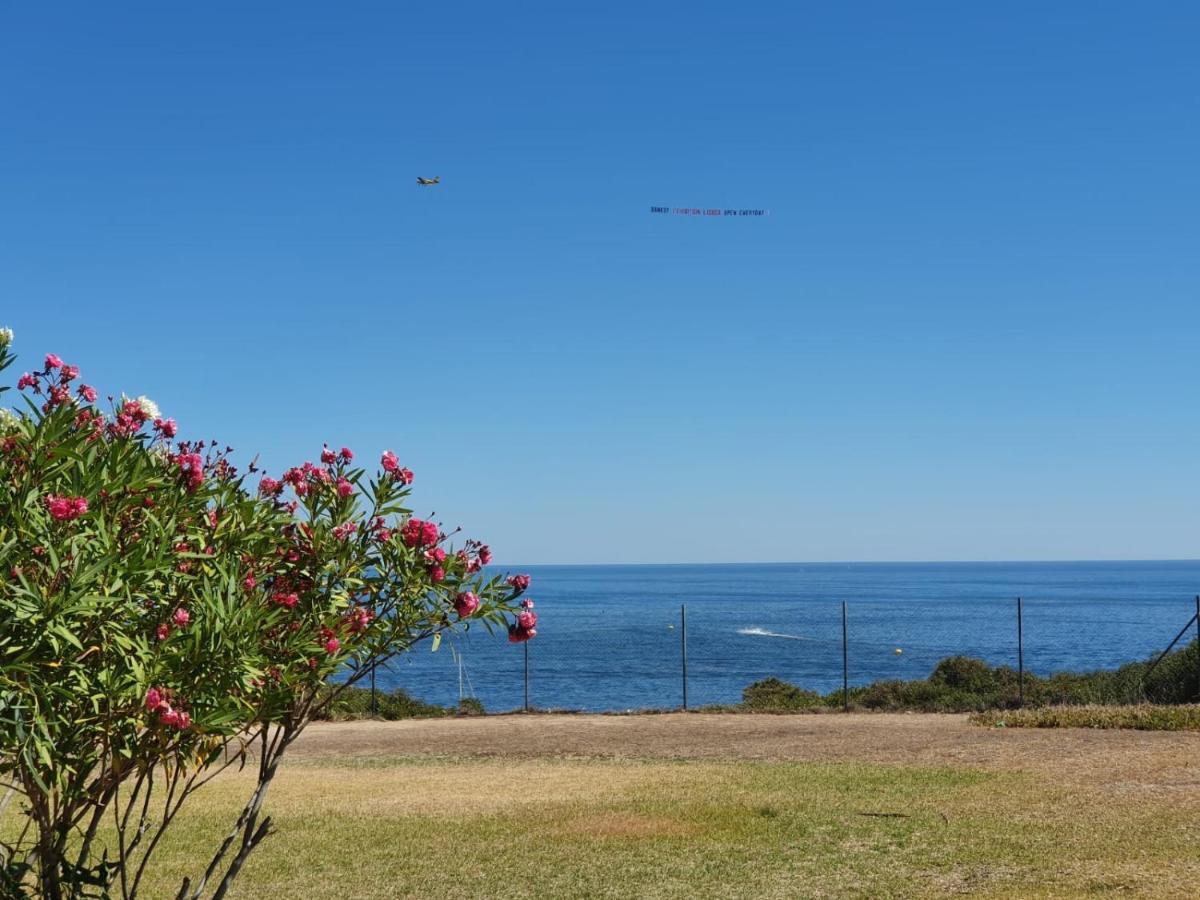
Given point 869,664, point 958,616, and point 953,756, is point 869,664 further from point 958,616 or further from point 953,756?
point 958,616

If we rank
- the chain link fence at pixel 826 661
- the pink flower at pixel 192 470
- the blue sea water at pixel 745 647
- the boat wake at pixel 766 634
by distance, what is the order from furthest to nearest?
1. the boat wake at pixel 766 634
2. the blue sea water at pixel 745 647
3. the chain link fence at pixel 826 661
4. the pink flower at pixel 192 470

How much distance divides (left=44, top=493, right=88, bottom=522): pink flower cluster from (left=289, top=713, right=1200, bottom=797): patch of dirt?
44.6 feet

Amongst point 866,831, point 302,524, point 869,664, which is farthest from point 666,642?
point 302,524

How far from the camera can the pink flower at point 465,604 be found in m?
6.32

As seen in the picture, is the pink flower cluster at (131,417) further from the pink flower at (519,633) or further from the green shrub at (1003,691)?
the green shrub at (1003,691)

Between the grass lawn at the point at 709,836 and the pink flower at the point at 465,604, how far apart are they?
4.67 metres

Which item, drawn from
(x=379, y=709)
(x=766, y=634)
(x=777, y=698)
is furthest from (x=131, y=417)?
(x=766, y=634)

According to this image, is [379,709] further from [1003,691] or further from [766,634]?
[766,634]

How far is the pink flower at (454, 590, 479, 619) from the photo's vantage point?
6323 millimetres

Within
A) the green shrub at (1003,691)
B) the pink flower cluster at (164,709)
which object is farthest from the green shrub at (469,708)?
the pink flower cluster at (164,709)

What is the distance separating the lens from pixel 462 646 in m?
81.5

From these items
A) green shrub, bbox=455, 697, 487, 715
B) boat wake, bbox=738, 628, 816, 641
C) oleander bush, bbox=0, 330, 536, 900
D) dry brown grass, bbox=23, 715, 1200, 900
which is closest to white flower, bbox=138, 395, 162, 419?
oleander bush, bbox=0, 330, 536, 900

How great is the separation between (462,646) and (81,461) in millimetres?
77922

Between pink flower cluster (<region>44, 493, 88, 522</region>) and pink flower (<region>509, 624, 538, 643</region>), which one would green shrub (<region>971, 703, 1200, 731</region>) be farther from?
pink flower cluster (<region>44, 493, 88, 522</region>)
